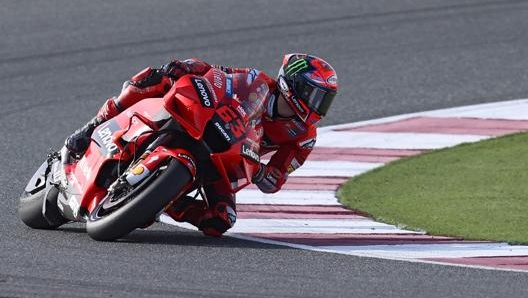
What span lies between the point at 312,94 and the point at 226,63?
6.18 meters

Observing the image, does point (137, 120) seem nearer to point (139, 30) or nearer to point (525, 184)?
point (525, 184)

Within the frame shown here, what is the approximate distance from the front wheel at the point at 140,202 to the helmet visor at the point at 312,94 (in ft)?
3.31

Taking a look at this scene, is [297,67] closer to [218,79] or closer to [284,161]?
[218,79]

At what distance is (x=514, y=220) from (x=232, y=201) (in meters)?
1.96

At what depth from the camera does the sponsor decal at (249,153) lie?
8102 mm

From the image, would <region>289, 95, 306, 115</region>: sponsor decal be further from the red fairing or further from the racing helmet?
the red fairing

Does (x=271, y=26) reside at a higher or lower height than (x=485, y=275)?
lower

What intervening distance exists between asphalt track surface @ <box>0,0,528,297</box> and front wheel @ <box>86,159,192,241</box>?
4.7 inches

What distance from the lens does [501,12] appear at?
54.1ft

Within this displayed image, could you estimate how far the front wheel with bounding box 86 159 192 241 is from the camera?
771 cm

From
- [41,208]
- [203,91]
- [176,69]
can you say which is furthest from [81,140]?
[203,91]

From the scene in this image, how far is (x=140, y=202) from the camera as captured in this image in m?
7.72

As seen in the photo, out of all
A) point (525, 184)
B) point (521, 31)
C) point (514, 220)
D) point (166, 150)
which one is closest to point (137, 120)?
point (166, 150)

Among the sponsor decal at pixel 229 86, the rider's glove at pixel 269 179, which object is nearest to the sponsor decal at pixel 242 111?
the sponsor decal at pixel 229 86
